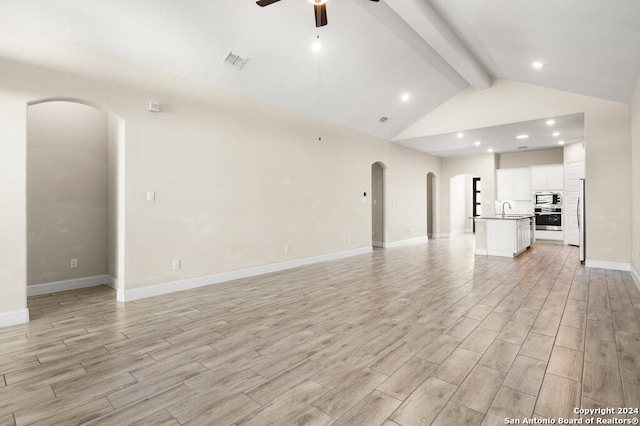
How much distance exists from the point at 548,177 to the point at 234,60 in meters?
9.85

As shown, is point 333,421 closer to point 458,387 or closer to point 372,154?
point 458,387

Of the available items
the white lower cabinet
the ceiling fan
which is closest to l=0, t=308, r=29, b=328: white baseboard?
the ceiling fan

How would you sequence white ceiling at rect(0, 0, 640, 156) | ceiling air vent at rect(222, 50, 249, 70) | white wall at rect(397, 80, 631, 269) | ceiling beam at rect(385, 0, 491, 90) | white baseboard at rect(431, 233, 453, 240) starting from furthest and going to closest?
1. white baseboard at rect(431, 233, 453, 240)
2. white wall at rect(397, 80, 631, 269)
3. ceiling air vent at rect(222, 50, 249, 70)
4. ceiling beam at rect(385, 0, 491, 90)
5. white ceiling at rect(0, 0, 640, 156)

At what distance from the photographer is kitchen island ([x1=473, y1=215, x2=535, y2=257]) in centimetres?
686

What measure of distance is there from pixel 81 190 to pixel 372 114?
5.61 meters

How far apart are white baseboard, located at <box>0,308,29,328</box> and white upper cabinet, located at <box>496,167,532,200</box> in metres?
12.1

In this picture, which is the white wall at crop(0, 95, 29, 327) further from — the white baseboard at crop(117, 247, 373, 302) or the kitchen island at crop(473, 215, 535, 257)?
the kitchen island at crop(473, 215, 535, 257)

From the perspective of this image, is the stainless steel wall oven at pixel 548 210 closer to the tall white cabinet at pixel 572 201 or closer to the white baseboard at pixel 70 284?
the tall white cabinet at pixel 572 201

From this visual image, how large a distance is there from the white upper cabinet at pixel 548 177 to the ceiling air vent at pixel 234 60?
9.63m

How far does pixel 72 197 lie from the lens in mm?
4598

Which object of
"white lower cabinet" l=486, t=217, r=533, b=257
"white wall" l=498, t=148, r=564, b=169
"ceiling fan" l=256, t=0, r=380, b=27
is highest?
"ceiling fan" l=256, t=0, r=380, b=27

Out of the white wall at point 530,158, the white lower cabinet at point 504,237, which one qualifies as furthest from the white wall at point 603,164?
the white wall at point 530,158

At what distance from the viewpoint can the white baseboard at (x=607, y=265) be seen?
18.4ft

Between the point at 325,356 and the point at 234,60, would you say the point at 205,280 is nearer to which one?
the point at 325,356
